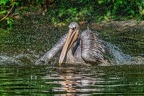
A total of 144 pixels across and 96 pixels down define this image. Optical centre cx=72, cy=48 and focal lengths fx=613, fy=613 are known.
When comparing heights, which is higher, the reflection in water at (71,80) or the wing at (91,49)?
the wing at (91,49)

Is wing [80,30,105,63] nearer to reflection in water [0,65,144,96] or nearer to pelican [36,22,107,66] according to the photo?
pelican [36,22,107,66]

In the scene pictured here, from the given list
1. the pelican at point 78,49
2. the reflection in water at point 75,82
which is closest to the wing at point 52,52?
the pelican at point 78,49

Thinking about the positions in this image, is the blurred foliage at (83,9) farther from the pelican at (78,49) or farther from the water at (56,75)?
the pelican at (78,49)

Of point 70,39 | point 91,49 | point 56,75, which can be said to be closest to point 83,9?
point 70,39

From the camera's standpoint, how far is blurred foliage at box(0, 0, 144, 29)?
17219mm

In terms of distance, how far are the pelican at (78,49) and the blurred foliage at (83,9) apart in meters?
4.03

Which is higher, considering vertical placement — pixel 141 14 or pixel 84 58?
pixel 141 14

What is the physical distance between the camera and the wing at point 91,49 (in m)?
11.8

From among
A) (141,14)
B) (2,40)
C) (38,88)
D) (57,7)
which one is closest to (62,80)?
(38,88)

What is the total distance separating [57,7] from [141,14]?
10.2 ft

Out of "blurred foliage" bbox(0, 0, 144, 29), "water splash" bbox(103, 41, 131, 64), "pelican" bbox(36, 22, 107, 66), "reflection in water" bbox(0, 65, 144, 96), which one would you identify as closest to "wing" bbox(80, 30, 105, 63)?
"pelican" bbox(36, 22, 107, 66)

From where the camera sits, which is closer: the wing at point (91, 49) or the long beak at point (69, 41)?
the wing at point (91, 49)

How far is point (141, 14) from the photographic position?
16.8m

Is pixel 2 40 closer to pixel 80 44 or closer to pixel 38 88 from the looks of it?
pixel 80 44
